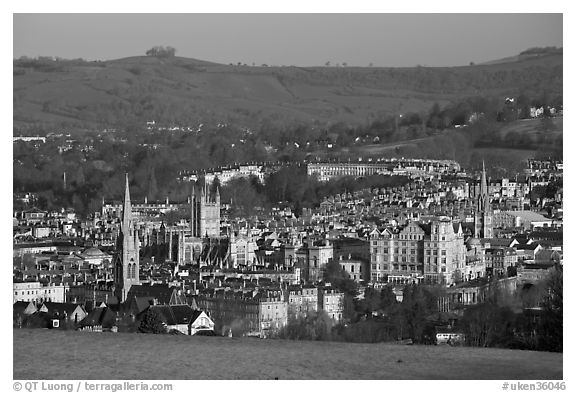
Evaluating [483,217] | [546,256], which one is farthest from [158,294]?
[483,217]

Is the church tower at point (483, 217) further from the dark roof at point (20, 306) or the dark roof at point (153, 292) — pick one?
the dark roof at point (20, 306)

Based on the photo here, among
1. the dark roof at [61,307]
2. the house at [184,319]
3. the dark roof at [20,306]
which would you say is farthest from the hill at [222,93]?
the house at [184,319]

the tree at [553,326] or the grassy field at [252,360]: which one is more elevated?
the tree at [553,326]

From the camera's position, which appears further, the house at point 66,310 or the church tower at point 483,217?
the church tower at point 483,217

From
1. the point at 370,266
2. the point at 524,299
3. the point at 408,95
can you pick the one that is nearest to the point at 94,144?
the point at 408,95

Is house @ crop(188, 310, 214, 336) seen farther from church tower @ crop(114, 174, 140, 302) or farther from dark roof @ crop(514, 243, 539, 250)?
dark roof @ crop(514, 243, 539, 250)

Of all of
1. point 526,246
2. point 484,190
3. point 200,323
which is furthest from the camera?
point 484,190

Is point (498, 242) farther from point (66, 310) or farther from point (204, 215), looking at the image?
point (66, 310)
